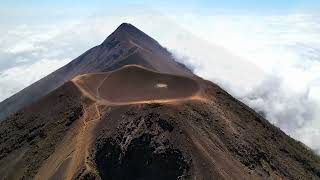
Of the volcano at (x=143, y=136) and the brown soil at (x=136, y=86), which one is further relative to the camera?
the brown soil at (x=136, y=86)

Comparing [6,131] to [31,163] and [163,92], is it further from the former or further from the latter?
[163,92]

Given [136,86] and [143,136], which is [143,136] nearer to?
[143,136]

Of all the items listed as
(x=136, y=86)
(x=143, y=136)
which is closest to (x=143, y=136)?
(x=143, y=136)

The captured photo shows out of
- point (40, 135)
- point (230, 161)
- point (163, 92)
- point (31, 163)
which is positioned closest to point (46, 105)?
point (40, 135)

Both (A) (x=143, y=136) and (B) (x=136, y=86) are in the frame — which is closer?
(A) (x=143, y=136)

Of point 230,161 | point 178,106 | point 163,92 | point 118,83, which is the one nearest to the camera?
point 230,161

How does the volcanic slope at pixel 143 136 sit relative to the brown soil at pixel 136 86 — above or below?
below
